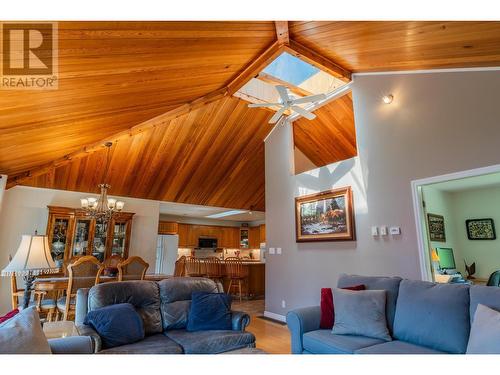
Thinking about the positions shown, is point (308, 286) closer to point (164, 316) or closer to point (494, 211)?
point (164, 316)

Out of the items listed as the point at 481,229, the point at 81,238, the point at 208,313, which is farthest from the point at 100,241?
the point at 481,229

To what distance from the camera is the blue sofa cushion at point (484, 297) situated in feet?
6.75

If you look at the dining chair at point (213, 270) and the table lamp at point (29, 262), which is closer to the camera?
the table lamp at point (29, 262)

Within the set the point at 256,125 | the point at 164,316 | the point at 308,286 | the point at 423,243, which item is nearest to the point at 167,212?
the point at 256,125

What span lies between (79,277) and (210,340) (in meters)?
2.48

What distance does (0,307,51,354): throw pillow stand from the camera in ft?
3.90

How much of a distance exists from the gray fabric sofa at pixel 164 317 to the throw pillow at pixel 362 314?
2.86 feet

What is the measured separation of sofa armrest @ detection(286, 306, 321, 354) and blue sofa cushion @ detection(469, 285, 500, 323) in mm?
1299

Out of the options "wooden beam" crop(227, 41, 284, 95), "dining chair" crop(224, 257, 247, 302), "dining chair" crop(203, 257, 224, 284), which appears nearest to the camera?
"wooden beam" crop(227, 41, 284, 95)

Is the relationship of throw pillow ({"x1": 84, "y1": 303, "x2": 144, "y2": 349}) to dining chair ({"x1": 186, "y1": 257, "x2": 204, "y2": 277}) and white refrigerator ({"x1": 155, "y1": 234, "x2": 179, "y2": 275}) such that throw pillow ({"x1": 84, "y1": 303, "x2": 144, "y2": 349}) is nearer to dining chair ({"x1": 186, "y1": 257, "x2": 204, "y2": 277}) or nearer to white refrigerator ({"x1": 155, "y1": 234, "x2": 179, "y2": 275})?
dining chair ({"x1": 186, "y1": 257, "x2": 204, "y2": 277})

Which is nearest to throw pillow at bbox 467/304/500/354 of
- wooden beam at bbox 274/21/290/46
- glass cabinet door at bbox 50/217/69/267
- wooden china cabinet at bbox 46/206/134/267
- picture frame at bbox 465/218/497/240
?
wooden beam at bbox 274/21/290/46

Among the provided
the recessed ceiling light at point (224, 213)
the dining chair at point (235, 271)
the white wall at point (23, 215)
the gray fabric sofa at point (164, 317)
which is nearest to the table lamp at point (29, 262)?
the gray fabric sofa at point (164, 317)

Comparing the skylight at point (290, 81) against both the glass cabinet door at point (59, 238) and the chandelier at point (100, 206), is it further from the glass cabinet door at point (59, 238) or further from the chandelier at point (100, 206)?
the glass cabinet door at point (59, 238)

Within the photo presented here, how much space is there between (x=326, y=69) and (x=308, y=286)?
3.44m
